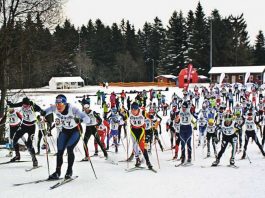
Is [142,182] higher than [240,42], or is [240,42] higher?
[240,42]

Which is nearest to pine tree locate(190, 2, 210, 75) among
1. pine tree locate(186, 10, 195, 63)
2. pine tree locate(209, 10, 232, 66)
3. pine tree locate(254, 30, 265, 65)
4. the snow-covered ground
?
pine tree locate(186, 10, 195, 63)

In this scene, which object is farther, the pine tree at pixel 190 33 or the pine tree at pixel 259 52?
the pine tree at pixel 259 52

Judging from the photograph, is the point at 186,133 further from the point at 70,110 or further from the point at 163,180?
the point at 70,110

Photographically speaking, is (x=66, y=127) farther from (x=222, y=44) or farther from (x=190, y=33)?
(x=222, y=44)

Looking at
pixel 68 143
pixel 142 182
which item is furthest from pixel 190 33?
pixel 68 143

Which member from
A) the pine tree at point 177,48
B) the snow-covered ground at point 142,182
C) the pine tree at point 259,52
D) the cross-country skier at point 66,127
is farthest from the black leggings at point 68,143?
the pine tree at point 259,52

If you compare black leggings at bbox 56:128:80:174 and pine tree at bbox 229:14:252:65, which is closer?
black leggings at bbox 56:128:80:174

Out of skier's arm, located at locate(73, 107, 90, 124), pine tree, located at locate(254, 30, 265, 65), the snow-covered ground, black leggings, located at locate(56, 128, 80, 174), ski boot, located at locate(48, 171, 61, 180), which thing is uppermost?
pine tree, located at locate(254, 30, 265, 65)

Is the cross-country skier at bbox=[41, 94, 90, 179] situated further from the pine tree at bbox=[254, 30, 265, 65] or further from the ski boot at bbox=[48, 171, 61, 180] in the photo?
the pine tree at bbox=[254, 30, 265, 65]

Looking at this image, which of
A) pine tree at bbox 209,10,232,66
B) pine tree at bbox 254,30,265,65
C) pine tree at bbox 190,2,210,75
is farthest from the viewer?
pine tree at bbox 254,30,265,65

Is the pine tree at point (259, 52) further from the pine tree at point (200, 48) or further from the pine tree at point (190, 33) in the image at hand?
the pine tree at point (190, 33)

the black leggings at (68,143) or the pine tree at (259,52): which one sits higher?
the pine tree at (259,52)

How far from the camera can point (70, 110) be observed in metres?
8.50

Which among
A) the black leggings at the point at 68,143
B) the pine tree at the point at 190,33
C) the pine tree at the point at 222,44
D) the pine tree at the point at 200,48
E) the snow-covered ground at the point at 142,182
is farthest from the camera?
the pine tree at the point at 222,44
